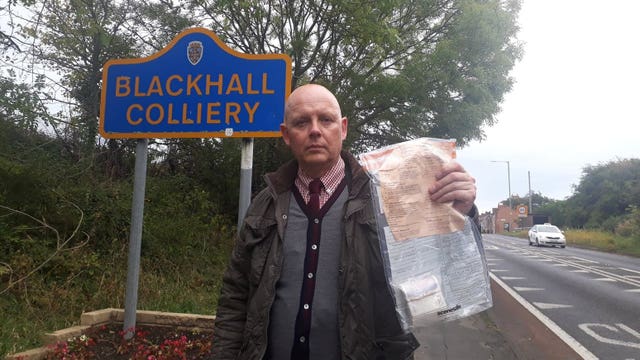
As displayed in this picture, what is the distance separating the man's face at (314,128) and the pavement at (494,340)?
3427 mm

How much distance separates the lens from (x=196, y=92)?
3709 mm

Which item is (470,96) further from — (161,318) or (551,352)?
(161,318)

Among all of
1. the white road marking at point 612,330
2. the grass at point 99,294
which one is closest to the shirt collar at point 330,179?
the grass at point 99,294

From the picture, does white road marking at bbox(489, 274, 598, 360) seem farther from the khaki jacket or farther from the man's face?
the man's face

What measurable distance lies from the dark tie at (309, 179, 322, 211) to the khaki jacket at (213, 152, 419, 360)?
89mm

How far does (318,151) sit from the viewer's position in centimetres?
173

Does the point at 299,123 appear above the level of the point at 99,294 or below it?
above

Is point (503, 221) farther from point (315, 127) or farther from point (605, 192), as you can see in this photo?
point (315, 127)

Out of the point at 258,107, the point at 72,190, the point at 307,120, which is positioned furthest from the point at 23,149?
the point at 307,120

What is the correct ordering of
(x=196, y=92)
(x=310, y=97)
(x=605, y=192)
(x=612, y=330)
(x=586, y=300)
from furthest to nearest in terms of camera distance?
(x=605, y=192) → (x=586, y=300) → (x=612, y=330) → (x=196, y=92) → (x=310, y=97)

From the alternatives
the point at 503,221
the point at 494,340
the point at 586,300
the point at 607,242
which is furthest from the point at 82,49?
the point at 503,221

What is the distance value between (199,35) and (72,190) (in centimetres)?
368

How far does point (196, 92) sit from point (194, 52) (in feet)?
1.10

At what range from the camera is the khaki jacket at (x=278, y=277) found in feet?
5.11
